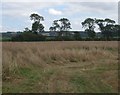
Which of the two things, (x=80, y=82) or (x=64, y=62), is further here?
(x=64, y=62)

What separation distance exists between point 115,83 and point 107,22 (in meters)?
51.6

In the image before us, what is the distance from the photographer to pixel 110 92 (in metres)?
8.07

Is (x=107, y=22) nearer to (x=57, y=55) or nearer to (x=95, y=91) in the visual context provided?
(x=57, y=55)

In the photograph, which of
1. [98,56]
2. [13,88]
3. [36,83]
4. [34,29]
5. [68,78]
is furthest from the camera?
[34,29]

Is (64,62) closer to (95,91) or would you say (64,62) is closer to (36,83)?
(36,83)

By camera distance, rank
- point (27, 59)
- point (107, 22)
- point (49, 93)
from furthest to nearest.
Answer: point (107, 22), point (27, 59), point (49, 93)

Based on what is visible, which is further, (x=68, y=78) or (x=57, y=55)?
(x=57, y=55)

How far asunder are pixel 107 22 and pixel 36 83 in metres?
52.4

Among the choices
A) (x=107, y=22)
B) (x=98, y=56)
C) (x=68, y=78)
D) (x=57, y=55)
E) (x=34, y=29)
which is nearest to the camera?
(x=68, y=78)

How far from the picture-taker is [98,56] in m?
21.2

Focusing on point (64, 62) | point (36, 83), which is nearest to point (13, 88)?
point (36, 83)

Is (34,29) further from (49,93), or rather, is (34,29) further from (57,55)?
(49,93)

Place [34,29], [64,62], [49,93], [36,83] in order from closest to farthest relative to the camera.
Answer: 1. [49,93]
2. [36,83]
3. [64,62]
4. [34,29]

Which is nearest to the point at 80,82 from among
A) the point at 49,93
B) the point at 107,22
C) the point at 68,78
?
the point at 68,78
